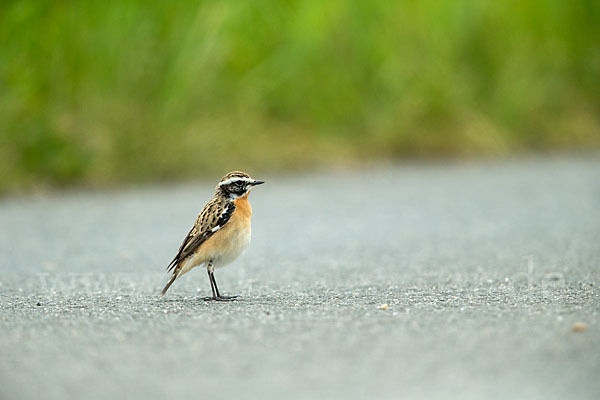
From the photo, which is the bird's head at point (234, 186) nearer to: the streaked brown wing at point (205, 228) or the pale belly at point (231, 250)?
the streaked brown wing at point (205, 228)

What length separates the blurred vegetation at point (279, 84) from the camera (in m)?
12.3

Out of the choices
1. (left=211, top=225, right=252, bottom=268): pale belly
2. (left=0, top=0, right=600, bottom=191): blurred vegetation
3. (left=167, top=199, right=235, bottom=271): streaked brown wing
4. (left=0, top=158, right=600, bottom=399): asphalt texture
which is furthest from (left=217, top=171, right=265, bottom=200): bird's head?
(left=0, top=0, right=600, bottom=191): blurred vegetation

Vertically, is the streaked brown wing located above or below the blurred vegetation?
below

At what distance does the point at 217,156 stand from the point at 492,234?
5524 millimetres

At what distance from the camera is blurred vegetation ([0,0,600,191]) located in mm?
12273

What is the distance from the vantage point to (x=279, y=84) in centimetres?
1520

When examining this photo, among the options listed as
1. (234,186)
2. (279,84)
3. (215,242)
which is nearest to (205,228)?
(215,242)

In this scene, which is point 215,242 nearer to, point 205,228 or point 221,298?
point 205,228

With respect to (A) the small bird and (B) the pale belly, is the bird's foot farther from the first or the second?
(B) the pale belly

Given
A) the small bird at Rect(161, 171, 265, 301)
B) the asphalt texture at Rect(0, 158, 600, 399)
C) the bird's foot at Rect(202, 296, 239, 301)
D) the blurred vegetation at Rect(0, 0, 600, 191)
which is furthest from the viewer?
the blurred vegetation at Rect(0, 0, 600, 191)

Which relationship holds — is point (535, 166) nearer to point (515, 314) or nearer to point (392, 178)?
point (392, 178)

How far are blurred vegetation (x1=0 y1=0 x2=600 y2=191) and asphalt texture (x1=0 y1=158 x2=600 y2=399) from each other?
1193mm

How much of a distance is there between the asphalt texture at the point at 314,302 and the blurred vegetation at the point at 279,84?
1.19 metres

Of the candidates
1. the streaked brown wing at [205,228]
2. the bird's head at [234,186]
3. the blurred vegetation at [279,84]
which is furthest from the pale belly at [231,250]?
the blurred vegetation at [279,84]
